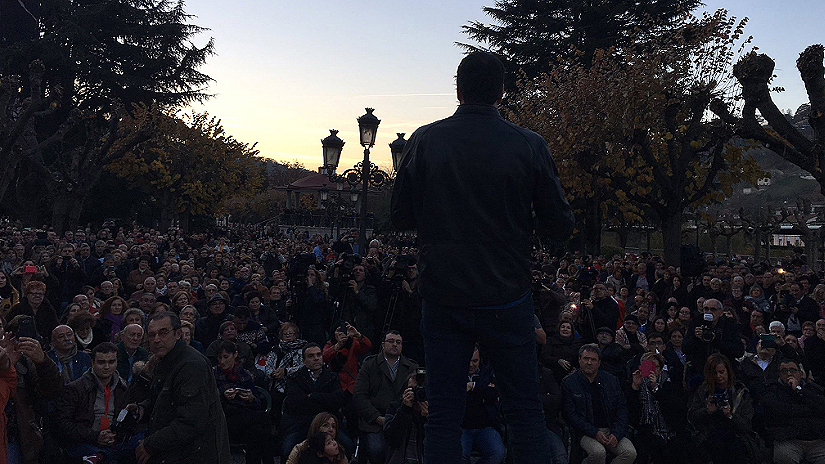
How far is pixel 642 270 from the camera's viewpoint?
1634 centimetres

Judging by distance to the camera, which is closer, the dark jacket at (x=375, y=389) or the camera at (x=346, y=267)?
the dark jacket at (x=375, y=389)

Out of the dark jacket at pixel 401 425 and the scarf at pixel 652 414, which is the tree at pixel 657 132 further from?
the dark jacket at pixel 401 425

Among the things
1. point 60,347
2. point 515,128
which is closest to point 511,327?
point 515,128

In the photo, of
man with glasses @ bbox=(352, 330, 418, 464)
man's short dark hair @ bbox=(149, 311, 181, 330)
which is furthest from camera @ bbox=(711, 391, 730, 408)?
man's short dark hair @ bbox=(149, 311, 181, 330)

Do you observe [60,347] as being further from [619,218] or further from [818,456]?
[619,218]

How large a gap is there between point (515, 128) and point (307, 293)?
823 centimetres

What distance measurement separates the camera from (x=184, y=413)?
4.20 m

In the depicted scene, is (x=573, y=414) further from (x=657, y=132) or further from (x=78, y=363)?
(x=657, y=132)

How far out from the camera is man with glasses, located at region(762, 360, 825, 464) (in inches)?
292

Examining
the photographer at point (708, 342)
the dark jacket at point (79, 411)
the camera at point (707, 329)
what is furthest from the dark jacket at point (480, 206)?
the photographer at point (708, 342)

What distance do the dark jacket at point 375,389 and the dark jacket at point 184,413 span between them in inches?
117

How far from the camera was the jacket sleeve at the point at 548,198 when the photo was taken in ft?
9.20

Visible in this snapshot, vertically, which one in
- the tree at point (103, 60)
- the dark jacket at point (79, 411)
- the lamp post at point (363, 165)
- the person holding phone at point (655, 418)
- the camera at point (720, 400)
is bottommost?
the person holding phone at point (655, 418)

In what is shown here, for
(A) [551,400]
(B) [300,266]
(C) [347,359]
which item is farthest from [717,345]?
(B) [300,266]
